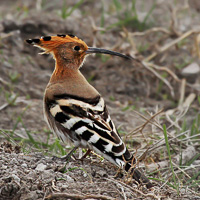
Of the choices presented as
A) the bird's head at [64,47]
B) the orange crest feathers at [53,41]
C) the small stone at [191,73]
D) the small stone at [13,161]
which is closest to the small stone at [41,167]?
the small stone at [13,161]

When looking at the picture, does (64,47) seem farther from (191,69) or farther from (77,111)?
(191,69)

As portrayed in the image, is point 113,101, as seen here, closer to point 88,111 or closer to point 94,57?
point 94,57

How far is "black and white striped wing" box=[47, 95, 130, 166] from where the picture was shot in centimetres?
320

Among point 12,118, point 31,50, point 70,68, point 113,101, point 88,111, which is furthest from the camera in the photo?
point 31,50

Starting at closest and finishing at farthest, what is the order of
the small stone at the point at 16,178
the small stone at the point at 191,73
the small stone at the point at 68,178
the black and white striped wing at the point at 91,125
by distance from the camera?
1. the small stone at the point at 16,178
2. the small stone at the point at 68,178
3. the black and white striped wing at the point at 91,125
4. the small stone at the point at 191,73

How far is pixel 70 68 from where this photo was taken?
3.90 metres

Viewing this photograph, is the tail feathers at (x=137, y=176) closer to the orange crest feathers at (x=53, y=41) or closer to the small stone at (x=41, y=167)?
the small stone at (x=41, y=167)

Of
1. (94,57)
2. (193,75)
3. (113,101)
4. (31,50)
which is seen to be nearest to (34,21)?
(31,50)

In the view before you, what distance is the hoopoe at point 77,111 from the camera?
3199mm

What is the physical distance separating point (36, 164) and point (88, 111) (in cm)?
50

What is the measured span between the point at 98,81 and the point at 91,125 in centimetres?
282

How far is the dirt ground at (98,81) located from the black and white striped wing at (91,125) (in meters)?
0.16

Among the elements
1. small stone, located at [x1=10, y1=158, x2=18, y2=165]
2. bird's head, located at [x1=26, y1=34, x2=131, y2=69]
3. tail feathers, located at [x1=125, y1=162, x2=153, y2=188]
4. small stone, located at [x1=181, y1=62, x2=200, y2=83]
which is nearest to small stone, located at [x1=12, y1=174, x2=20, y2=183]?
small stone, located at [x1=10, y1=158, x2=18, y2=165]

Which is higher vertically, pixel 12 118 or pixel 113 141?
pixel 113 141
